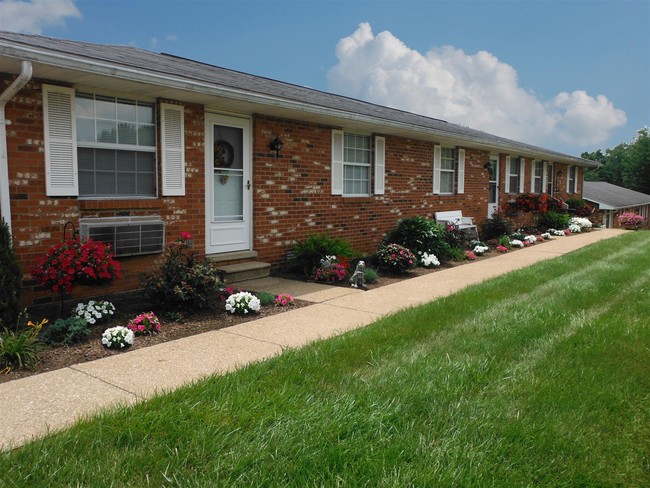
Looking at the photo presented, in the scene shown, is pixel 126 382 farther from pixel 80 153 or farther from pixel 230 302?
pixel 80 153

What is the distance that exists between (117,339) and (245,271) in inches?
133

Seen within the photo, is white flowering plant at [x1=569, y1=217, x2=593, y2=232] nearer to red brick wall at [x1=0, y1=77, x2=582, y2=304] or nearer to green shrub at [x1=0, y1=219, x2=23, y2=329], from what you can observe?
red brick wall at [x1=0, y1=77, x2=582, y2=304]

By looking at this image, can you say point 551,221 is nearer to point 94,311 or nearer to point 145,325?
point 145,325

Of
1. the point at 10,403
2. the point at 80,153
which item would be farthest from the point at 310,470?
the point at 80,153

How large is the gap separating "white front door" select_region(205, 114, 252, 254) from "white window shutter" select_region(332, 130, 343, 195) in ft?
6.86

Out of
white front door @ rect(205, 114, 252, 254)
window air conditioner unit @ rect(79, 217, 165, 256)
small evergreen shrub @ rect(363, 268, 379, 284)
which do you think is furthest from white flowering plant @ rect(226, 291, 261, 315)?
small evergreen shrub @ rect(363, 268, 379, 284)

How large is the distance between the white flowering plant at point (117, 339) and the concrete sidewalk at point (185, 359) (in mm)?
164

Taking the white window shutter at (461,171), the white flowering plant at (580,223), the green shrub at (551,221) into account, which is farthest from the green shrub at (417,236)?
the white flowering plant at (580,223)

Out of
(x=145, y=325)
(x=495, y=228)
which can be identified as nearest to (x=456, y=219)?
(x=495, y=228)

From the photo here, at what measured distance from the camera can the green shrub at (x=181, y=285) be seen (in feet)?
19.4

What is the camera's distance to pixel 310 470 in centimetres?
268

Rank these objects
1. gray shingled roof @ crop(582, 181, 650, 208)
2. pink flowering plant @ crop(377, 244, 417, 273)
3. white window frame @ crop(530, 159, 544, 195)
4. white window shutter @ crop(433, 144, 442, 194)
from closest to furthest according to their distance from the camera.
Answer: pink flowering plant @ crop(377, 244, 417, 273) → white window shutter @ crop(433, 144, 442, 194) → white window frame @ crop(530, 159, 544, 195) → gray shingled roof @ crop(582, 181, 650, 208)

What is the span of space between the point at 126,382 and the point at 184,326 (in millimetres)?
1743

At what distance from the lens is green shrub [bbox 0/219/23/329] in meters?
4.71
